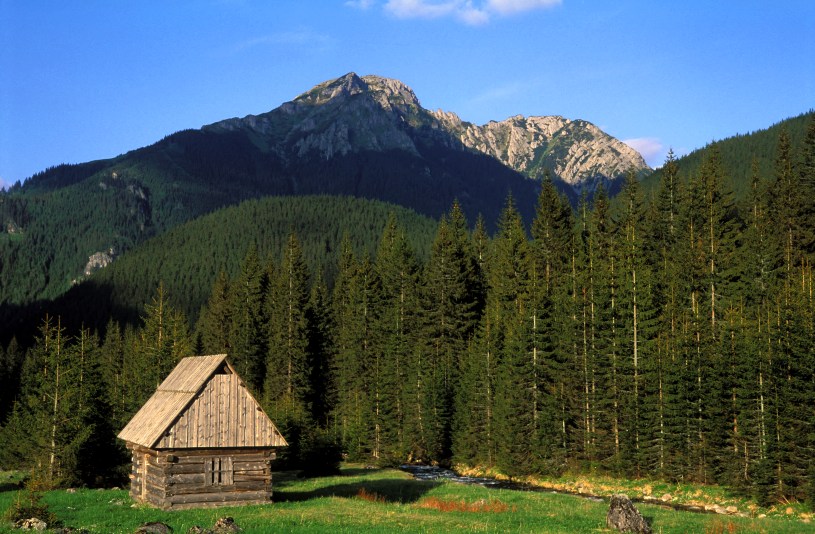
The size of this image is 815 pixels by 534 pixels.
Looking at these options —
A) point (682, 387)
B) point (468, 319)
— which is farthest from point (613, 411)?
point (468, 319)

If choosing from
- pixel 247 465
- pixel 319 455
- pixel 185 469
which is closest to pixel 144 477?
pixel 185 469

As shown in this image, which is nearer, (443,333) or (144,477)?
(144,477)

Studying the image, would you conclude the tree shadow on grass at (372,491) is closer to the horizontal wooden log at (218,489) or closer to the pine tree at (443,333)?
the horizontal wooden log at (218,489)

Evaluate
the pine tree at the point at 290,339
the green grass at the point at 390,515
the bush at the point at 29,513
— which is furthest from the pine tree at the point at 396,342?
the bush at the point at 29,513

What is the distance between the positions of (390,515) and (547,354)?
124ft

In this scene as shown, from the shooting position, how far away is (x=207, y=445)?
36.8 m

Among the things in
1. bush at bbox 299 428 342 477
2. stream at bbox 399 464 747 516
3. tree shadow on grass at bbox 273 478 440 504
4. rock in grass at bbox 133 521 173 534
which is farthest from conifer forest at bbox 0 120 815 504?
rock in grass at bbox 133 521 173 534

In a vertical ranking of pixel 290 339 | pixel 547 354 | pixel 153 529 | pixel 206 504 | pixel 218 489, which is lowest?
pixel 206 504

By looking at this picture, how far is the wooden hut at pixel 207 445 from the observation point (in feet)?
119

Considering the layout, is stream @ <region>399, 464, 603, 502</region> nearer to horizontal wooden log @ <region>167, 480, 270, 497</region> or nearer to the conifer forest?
the conifer forest

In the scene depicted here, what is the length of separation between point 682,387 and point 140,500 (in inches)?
1580

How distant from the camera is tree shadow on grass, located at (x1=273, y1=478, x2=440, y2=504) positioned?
43281mm

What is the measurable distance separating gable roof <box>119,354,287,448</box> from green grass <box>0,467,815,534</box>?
330cm

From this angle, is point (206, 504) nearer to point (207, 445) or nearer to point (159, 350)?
point (207, 445)
